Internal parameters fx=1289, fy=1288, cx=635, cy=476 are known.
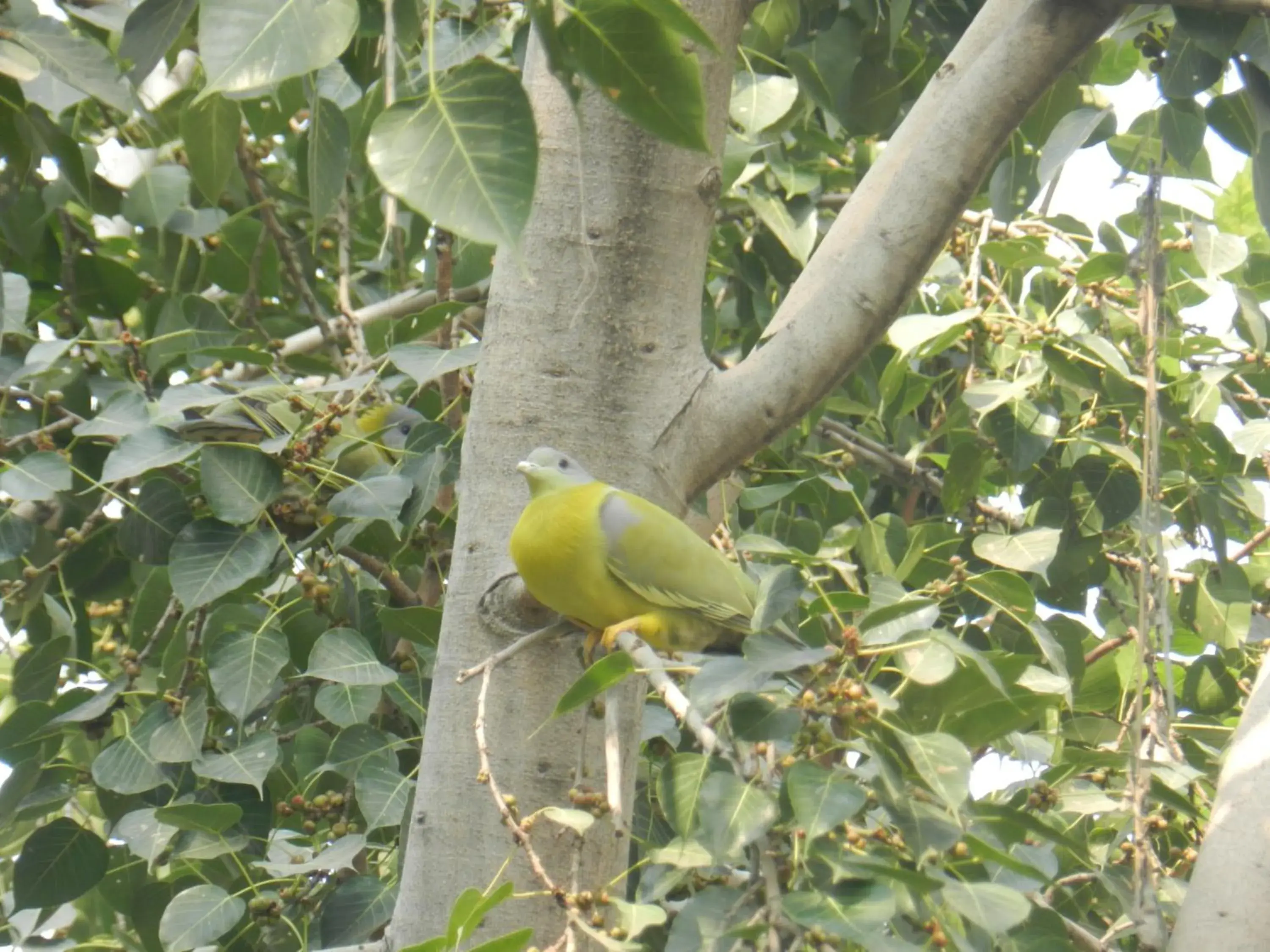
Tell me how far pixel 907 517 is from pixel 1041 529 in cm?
98

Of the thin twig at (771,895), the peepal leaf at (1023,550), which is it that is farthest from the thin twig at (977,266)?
the thin twig at (771,895)

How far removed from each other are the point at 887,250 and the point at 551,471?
1.54ft

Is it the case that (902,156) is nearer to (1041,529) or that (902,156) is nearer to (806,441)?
(1041,529)

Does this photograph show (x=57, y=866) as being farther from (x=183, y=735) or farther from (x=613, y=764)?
(x=613, y=764)

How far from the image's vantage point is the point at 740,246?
8.46 ft

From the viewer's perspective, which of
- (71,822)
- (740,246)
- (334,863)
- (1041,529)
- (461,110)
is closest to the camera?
(461,110)

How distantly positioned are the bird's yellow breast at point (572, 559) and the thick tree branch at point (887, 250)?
0.50ft

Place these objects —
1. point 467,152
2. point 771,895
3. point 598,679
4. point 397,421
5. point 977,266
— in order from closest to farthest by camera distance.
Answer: point 467,152 < point 771,895 < point 598,679 < point 977,266 < point 397,421

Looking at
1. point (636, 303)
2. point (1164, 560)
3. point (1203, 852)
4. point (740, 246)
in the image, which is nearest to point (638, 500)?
point (636, 303)

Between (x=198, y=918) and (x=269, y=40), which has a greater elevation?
(x=269, y=40)

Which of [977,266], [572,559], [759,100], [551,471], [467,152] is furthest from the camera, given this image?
[977,266]

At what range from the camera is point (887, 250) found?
143 cm

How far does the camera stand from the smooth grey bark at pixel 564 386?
140cm

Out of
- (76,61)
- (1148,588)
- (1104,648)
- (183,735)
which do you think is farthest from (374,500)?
(1104,648)
